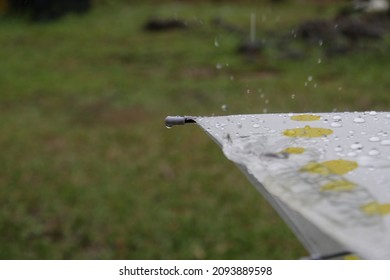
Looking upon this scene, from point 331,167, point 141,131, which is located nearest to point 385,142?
point 331,167

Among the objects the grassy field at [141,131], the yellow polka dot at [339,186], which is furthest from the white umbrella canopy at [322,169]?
the grassy field at [141,131]

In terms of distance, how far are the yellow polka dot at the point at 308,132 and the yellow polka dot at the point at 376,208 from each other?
9.9 inches

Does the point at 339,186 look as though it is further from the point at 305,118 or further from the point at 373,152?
the point at 305,118

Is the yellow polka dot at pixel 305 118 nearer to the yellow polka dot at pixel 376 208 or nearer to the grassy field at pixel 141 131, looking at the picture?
the yellow polka dot at pixel 376 208

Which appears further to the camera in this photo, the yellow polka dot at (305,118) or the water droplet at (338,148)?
the yellow polka dot at (305,118)

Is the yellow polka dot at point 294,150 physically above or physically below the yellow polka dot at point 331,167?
above

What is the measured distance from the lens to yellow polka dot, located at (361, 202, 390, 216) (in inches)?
26.5

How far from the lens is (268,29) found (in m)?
9.45

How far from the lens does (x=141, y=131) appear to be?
4828 mm

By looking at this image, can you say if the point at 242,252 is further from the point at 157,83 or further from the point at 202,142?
the point at 157,83

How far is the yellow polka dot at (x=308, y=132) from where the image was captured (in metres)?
0.93

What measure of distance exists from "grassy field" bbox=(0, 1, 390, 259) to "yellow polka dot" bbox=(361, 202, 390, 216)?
2175mm

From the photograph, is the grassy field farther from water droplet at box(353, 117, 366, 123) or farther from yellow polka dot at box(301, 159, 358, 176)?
yellow polka dot at box(301, 159, 358, 176)

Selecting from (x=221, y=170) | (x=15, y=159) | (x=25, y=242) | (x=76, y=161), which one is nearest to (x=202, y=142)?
(x=221, y=170)
